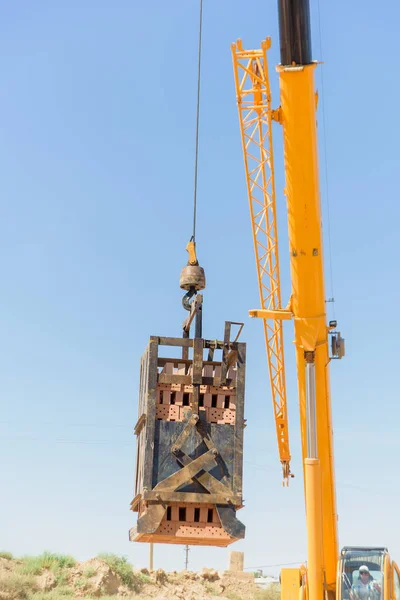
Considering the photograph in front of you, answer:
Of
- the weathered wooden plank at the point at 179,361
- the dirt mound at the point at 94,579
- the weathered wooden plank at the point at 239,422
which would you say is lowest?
the dirt mound at the point at 94,579

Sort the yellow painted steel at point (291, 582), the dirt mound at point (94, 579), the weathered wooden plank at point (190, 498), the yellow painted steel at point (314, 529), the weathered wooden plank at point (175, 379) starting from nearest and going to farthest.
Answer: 1. the yellow painted steel at point (314, 529)
2. the weathered wooden plank at point (190, 498)
3. the yellow painted steel at point (291, 582)
4. the weathered wooden plank at point (175, 379)
5. the dirt mound at point (94, 579)

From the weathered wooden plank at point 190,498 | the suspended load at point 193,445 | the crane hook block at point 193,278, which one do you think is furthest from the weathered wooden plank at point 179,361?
the weathered wooden plank at point 190,498

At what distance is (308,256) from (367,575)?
501 centimetres

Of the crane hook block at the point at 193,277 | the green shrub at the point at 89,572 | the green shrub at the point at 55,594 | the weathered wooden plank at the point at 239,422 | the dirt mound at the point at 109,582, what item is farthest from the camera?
the green shrub at the point at 89,572

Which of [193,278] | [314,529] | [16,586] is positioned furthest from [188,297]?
[16,586]

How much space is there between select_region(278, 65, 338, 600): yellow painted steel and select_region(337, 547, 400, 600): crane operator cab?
19.5 inches

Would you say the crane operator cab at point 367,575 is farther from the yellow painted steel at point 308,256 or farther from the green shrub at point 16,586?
the green shrub at point 16,586

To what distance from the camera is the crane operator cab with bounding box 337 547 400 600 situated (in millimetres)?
12930

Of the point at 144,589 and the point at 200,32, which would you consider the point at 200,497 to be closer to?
the point at 200,32

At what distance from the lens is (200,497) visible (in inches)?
551

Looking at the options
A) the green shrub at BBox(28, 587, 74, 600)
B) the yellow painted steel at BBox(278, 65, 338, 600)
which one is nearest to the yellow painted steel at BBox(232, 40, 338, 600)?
the yellow painted steel at BBox(278, 65, 338, 600)

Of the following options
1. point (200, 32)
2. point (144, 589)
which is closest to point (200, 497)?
point (200, 32)

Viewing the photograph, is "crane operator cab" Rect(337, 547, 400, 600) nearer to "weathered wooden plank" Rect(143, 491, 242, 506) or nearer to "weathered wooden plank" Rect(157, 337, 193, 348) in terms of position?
"weathered wooden plank" Rect(143, 491, 242, 506)

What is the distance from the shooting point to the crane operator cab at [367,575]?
12930 mm
